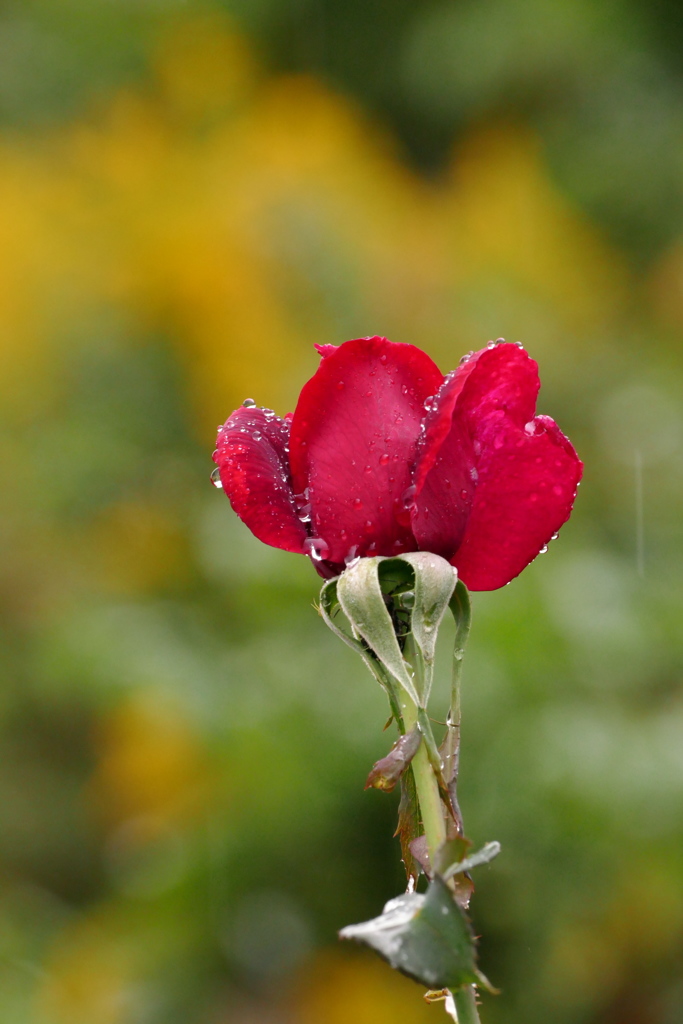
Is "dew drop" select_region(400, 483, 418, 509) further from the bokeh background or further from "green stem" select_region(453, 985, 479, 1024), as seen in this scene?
the bokeh background

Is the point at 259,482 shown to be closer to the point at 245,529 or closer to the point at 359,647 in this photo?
the point at 359,647

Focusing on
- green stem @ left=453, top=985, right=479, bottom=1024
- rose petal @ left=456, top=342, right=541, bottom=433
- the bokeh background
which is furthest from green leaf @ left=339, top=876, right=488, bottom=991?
the bokeh background

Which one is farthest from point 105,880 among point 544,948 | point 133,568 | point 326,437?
point 326,437

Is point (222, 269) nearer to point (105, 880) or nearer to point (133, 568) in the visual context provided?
point (133, 568)

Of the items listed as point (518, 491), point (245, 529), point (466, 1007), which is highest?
point (245, 529)

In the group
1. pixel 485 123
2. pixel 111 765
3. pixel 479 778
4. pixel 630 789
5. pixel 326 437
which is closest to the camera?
pixel 326 437

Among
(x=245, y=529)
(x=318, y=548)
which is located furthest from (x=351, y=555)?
(x=245, y=529)
